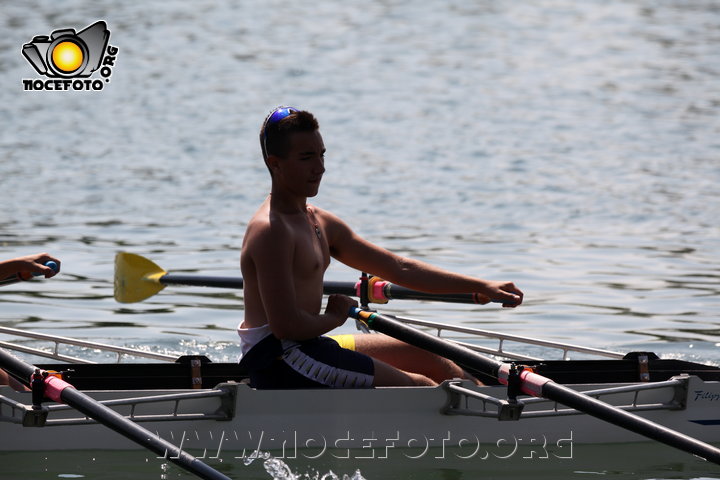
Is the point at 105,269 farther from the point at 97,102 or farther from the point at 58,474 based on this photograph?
the point at 97,102

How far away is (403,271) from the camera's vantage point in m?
7.53

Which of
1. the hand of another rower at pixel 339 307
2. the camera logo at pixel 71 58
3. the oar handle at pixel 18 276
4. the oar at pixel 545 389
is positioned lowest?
the oar at pixel 545 389

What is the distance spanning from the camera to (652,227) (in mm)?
15883

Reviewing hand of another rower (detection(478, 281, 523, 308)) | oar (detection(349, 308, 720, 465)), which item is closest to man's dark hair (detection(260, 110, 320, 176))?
oar (detection(349, 308, 720, 465))

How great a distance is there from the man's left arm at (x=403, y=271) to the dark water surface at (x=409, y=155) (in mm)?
1065

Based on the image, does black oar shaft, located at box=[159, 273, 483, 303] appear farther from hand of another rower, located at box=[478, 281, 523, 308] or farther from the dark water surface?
the dark water surface

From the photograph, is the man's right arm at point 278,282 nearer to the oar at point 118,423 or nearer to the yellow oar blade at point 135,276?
the oar at point 118,423

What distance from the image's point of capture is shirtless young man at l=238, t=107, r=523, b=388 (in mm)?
6613

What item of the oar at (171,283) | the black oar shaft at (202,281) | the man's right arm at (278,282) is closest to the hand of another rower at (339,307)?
the man's right arm at (278,282)

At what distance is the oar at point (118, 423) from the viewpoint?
6004 mm

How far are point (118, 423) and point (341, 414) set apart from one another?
1.45 m

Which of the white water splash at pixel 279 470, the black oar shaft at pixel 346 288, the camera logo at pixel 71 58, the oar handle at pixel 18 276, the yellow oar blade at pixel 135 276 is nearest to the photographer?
the white water splash at pixel 279 470

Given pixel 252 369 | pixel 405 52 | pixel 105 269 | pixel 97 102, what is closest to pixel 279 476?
pixel 252 369

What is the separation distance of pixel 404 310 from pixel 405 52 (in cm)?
2245
